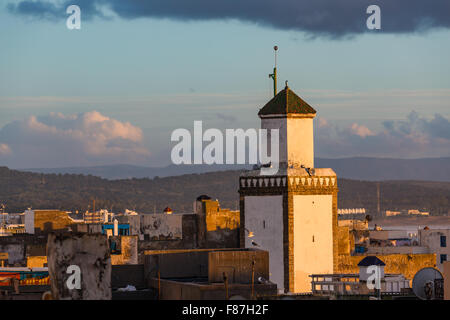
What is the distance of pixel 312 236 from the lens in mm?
75750

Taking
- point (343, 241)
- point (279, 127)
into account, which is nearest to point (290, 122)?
point (279, 127)

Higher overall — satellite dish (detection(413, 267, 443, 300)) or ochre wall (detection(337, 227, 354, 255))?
ochre wall (detection(337, 227, 354, 255))

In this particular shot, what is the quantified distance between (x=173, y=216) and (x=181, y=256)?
43232 mm

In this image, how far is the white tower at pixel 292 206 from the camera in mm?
74562

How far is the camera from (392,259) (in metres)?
84.7

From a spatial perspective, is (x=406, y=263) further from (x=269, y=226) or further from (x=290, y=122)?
(x=290, y=122)

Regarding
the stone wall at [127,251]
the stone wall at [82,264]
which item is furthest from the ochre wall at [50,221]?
the stone wall at [82,264]

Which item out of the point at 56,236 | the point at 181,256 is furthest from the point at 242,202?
the point at 56,236

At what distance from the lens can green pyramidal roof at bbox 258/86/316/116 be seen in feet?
245

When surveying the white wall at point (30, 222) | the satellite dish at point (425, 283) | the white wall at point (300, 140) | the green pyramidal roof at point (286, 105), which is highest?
the green pyramidal roof at point (286, 105)

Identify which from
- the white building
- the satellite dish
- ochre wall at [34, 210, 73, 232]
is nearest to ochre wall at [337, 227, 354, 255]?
the white building

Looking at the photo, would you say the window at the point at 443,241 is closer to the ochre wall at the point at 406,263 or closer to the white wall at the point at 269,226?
the ochre wall at the point at 406,263

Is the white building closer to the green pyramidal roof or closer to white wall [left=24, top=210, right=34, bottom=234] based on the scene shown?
white wall [left=24, top=210, right=34, bottom=234]

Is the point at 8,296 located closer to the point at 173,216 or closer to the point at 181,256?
the point at 181,256
